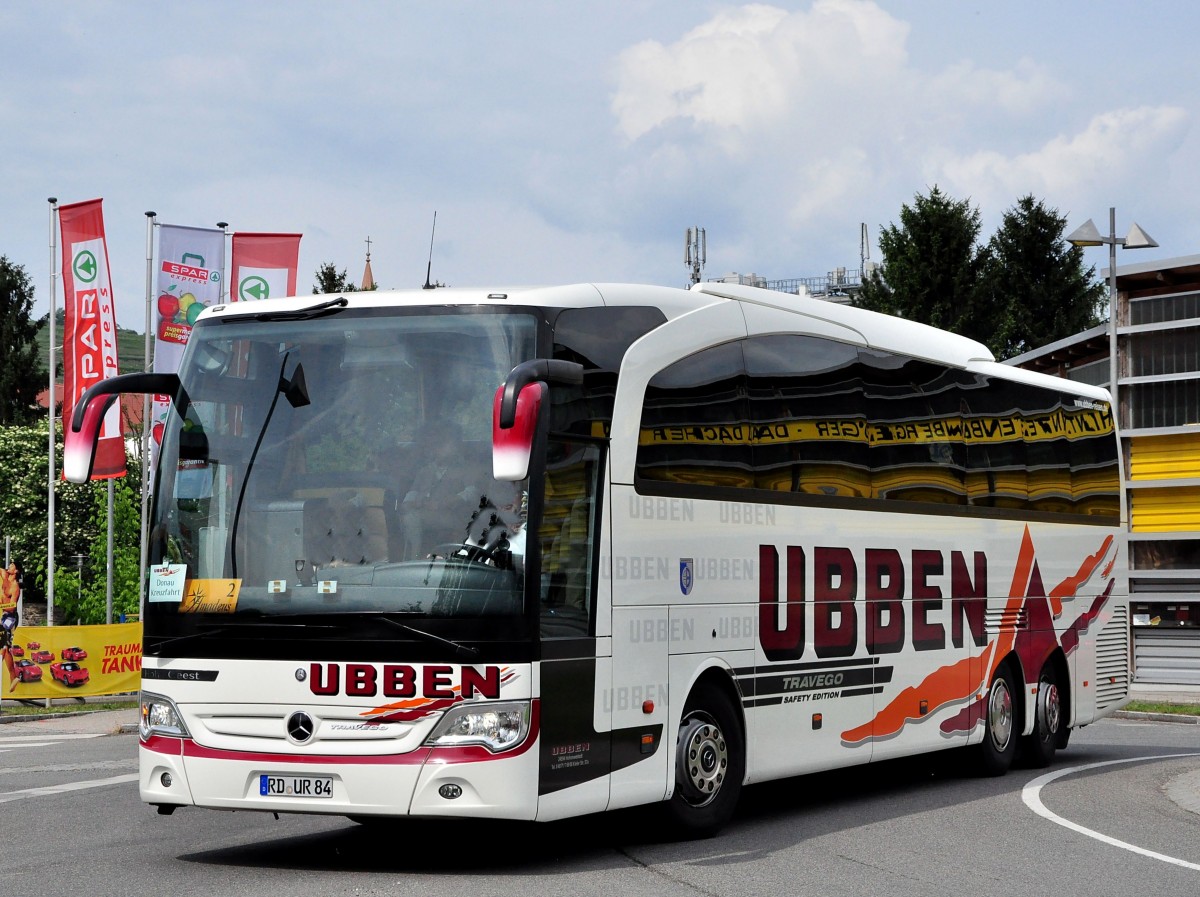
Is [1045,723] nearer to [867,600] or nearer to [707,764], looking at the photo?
[867,600]

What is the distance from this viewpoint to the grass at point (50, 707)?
28.7 m

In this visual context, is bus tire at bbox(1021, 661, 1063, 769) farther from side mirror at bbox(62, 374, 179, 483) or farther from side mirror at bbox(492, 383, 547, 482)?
side mirror at bbox(62, 374, 179, 483)

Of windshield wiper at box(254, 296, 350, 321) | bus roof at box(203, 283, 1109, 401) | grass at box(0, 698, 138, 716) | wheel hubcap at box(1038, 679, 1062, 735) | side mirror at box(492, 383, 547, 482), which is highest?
bus roof at box(203, 283, 1109, 401)

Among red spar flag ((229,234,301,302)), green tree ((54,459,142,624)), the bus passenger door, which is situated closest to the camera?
the bus passenger door

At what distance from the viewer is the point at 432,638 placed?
30.3 ft

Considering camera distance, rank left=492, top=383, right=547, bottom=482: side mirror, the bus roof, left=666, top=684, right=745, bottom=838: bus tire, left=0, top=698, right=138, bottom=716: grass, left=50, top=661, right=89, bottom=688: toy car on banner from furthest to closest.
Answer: left=50, top=661, right=89, bottom=688: toy car on banner
left=0, top=698, right=138, bottom=716: grass
left=666, top=684, right=745, bottom=838: bus tire
the bus roof
left=492, top=383, right=547, bottom=482: side mirror

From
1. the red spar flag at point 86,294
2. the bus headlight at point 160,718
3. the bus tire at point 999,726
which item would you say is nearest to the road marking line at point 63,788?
the bus headlight at point 160,718

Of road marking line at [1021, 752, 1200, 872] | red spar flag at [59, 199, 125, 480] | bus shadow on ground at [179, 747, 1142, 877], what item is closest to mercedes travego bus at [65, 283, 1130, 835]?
bus shadow on ground at [179, 747, 1142, 877]

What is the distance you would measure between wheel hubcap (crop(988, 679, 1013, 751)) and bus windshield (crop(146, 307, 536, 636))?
25.6 feet

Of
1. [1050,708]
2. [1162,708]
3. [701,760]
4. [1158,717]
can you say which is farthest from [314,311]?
[1162,708]

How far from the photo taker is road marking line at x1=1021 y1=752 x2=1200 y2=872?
34.7ft

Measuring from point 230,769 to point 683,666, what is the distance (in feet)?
9.58

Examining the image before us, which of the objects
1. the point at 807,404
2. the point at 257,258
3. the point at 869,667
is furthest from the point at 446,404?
the point at 257,258

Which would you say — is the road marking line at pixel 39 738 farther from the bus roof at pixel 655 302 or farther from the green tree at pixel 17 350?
the green tree at pixel 17 350
